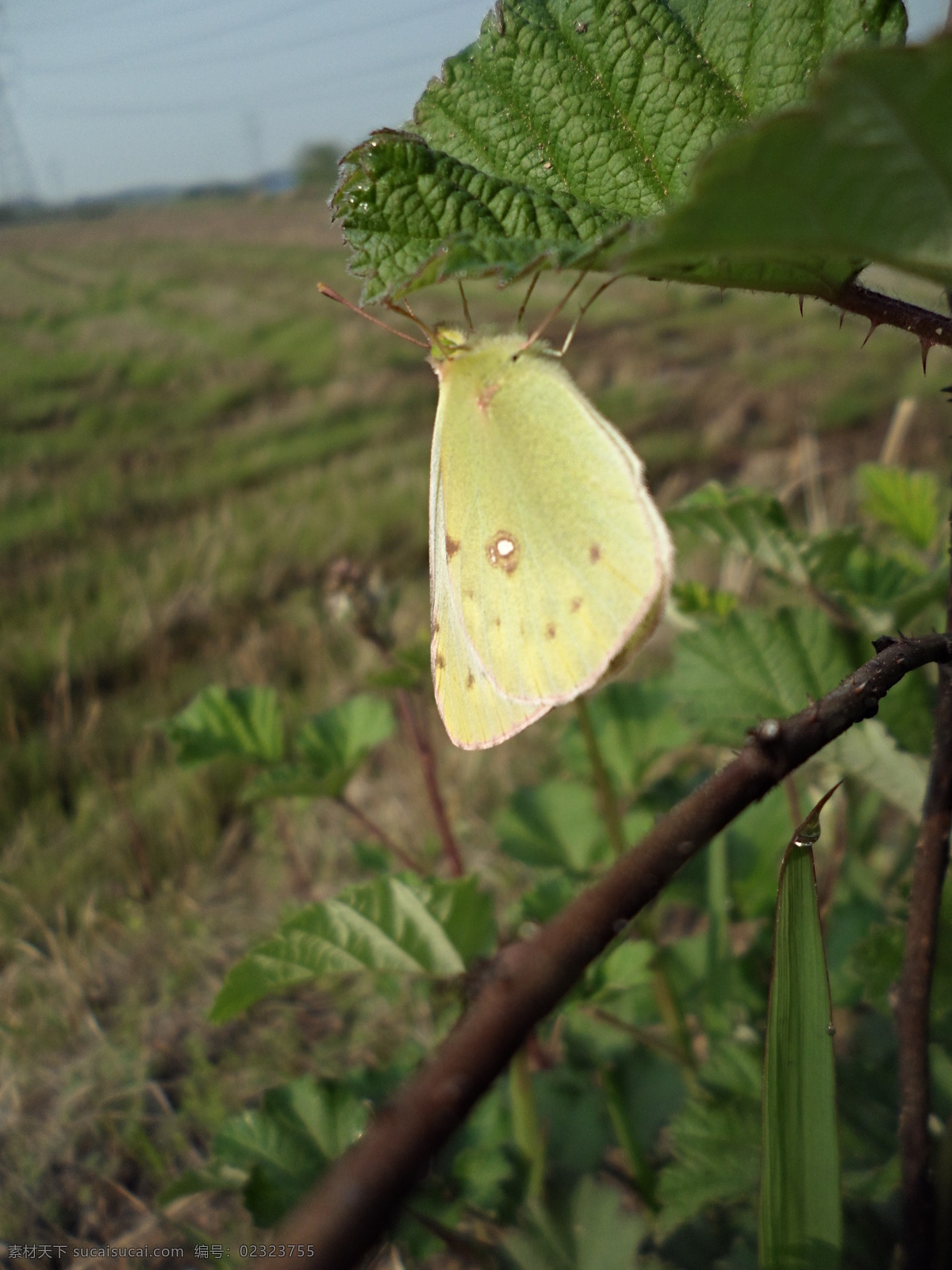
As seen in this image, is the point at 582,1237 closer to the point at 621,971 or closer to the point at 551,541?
the point at 621,971

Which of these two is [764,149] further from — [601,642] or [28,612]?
[28,612]

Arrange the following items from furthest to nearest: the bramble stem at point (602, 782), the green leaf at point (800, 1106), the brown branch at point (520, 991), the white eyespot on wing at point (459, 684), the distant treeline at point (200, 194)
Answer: the distant treeline at point (200, 194) < the bramble stem at point (602, 782) < the white eyespot on wing at point (459, 684) < the green leaf at point (800, 1106) < the brown branch at point (520, 991)

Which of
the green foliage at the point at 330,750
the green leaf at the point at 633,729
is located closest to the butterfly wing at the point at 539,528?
the green foliage at the point at 330,750

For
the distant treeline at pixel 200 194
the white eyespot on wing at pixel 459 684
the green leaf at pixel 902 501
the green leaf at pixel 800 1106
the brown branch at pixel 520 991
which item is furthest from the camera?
the distant treeline at pixel 200 194

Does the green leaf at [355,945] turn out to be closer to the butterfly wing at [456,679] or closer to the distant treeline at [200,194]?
the butterfly wing at [456,679]

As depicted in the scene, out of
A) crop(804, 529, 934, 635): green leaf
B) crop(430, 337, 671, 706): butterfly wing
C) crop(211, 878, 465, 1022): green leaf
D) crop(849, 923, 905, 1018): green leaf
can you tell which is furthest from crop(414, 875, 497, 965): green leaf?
crop(804, 529, 934, 635): green leaf

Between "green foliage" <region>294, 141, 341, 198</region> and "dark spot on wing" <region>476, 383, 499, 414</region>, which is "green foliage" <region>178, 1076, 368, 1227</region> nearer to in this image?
"dark spot on wing" <region>476, 383, 499, 414</region>
